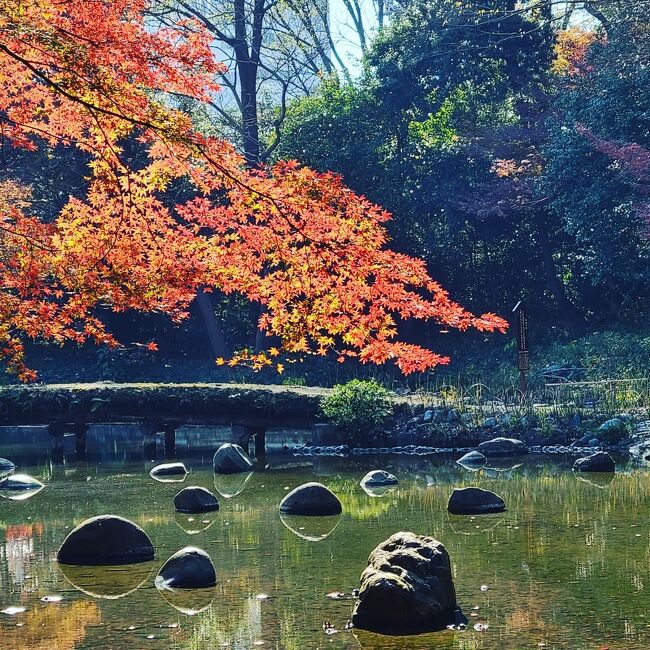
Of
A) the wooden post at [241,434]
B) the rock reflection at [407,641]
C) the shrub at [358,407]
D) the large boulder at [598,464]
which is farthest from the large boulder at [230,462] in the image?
the rock reflection at [407,641]

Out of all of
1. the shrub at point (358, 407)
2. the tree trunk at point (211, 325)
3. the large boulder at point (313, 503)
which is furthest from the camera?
the tree trunk at point (211, 325)

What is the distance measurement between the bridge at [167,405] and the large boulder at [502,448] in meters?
3.15

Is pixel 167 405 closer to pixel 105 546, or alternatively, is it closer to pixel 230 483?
pixel 230 483

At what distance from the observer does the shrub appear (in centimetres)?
1773

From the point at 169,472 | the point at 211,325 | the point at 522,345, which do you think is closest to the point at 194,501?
the point at 169,472

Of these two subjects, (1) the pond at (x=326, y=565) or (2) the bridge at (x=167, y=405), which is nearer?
(1) the pond at (x=326, y=565)

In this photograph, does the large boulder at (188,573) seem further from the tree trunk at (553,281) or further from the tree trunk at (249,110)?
the tree trunk at (553,281)

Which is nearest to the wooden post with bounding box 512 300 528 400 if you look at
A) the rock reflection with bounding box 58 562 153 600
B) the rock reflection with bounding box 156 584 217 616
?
the rock reflection with bounding box 58 562 153 600

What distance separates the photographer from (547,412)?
17516 mm

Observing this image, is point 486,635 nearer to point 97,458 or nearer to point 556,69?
point 97,458

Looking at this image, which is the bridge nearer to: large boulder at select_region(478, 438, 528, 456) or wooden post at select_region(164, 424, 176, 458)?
wooden post at select_region(164, 424, 176, 458)

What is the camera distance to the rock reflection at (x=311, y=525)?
34.4 feet

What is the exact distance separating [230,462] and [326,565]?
6.98 metres

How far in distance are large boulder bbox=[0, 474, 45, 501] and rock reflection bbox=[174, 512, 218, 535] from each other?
3.07m
